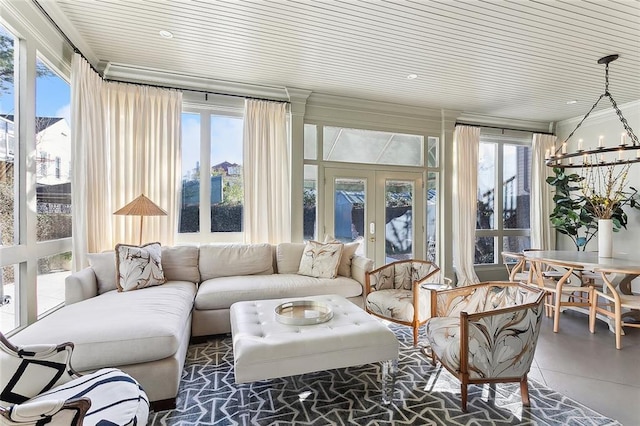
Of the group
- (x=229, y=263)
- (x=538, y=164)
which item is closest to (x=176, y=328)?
(x=229, y=263)

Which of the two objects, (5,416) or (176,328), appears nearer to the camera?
(5,416)

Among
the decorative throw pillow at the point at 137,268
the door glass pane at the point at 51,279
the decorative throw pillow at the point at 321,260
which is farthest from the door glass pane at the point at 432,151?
the door glass pane at the point at 51,279

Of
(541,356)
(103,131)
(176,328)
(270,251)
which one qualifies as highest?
(103,131)

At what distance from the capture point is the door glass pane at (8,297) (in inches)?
89.7

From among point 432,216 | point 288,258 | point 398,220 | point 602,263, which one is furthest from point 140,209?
point 602,263

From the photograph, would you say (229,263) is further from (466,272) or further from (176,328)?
(466,272)

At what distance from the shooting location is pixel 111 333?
1.89m

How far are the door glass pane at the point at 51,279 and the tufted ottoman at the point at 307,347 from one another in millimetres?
1908

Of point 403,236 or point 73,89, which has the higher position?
point 73,89

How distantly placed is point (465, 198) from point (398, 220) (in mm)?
1311

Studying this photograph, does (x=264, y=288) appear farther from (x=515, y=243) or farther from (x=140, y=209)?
(x=515, y=243)

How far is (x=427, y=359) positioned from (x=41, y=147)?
3870 millimetres

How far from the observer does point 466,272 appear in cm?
529

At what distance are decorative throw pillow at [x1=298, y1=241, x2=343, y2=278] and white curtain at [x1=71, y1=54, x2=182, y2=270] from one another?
172cm
